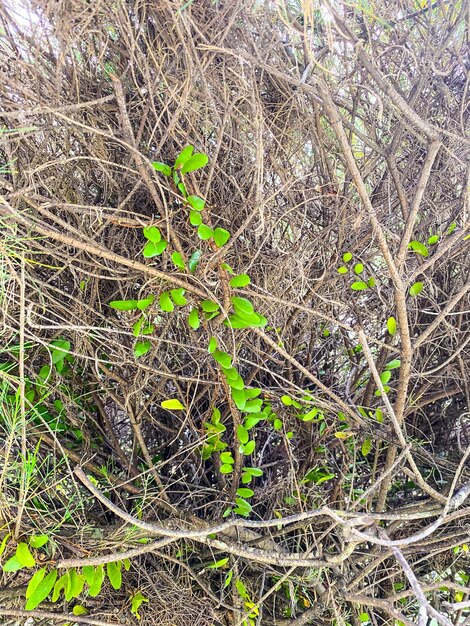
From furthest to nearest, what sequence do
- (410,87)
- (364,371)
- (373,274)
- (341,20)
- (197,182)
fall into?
(364,371), (373,274), (410,87), (197,182), (341,20)

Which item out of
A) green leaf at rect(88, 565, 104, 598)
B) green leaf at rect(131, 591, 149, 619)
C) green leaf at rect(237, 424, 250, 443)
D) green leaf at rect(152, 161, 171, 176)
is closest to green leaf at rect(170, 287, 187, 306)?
green leaf at rect(152, 161, 171, 176)

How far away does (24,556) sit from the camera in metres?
0.99

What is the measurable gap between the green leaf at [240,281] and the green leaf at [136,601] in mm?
798

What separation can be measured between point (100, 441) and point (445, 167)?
1.08m

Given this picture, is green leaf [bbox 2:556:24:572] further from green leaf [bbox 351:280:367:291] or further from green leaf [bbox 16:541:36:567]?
green leaf [bbox 351:280:367:291]

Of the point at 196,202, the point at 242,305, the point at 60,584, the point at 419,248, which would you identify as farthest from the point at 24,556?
the point at 419,248

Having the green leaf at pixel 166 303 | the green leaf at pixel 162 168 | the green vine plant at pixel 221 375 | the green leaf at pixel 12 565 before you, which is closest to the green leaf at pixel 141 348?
the green vine plant at pixel 221 375

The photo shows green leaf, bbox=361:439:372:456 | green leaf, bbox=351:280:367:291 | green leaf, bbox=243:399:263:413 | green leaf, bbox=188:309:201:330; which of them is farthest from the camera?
green leaf, bbox=361:439:372:456

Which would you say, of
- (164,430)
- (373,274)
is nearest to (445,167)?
(373,274)

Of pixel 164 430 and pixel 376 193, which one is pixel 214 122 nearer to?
pixel 376 193

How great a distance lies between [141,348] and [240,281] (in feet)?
0.82

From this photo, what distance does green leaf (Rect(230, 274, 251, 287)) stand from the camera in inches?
38.5

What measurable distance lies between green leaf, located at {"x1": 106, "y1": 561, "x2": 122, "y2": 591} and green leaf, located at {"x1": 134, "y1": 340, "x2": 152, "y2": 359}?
1.60ft

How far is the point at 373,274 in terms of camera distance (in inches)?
49.3
